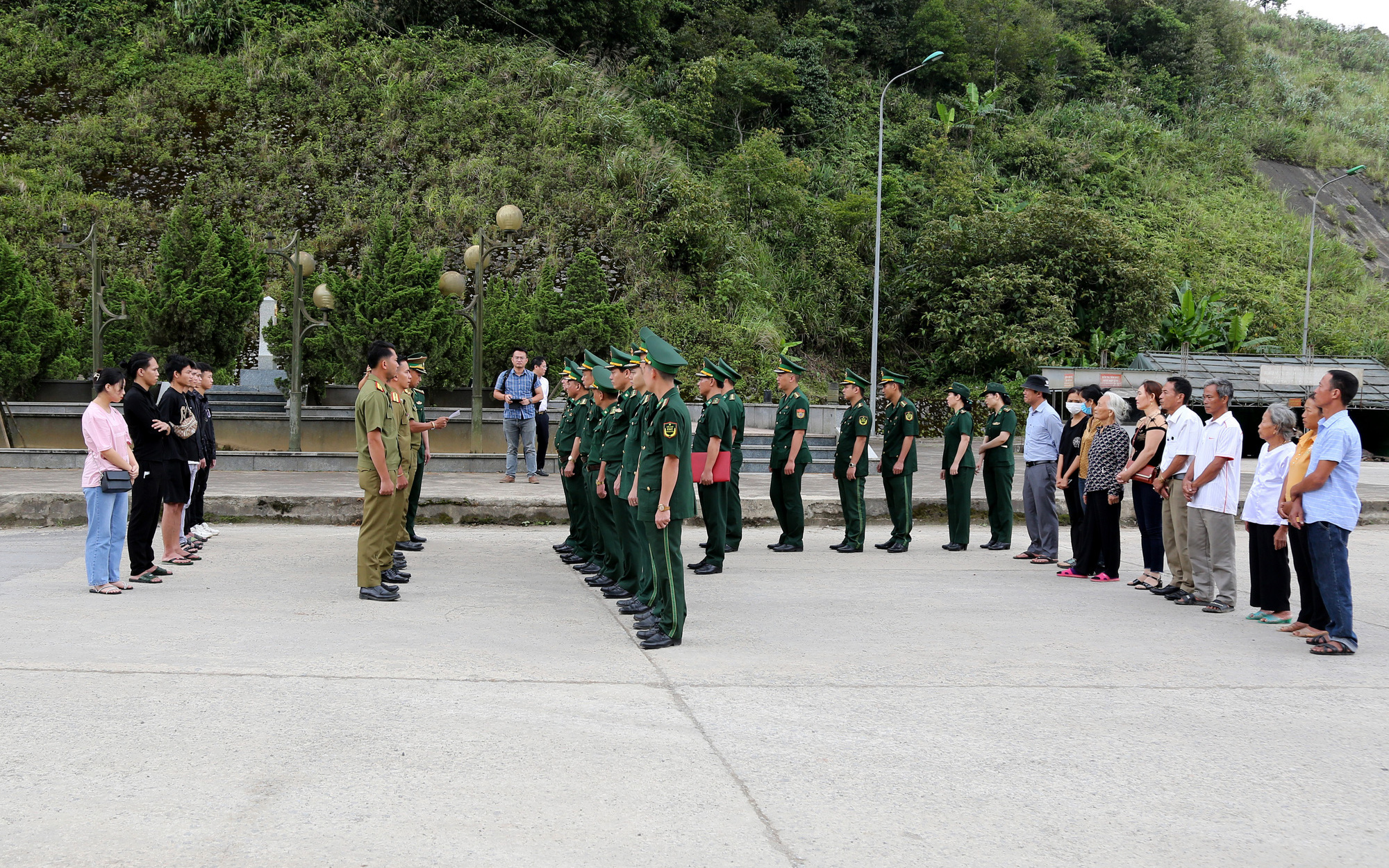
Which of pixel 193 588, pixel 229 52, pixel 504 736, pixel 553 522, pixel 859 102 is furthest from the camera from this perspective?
pixel 859 102

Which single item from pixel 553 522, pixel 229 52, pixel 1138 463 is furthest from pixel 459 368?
pixel 229 52

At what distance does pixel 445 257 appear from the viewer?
33.9 m

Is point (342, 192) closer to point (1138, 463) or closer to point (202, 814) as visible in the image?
point (1138, 463)

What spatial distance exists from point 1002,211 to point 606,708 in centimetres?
3464

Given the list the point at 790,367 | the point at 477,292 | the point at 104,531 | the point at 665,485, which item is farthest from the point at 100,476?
the point at 477,292

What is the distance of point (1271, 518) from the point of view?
24.7 ft

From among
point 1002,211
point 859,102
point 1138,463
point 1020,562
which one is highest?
point 859,102

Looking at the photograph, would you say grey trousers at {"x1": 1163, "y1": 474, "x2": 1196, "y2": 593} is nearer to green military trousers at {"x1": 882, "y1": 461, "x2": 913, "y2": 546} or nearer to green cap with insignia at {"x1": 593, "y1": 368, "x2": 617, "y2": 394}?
green military trousers at {"x1": 882, "y1": 461, "x2": 913, "y2": 546}

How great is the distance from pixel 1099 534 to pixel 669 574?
16.4 feet

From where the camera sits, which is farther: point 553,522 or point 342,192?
point 342,192

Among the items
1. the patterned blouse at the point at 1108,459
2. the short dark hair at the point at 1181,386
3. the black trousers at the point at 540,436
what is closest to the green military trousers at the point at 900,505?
the patterned blouse at the point at 1108,459

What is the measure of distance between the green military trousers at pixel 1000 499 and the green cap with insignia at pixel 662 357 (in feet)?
19.4

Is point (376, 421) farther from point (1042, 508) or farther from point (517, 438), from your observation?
point (517, 438)

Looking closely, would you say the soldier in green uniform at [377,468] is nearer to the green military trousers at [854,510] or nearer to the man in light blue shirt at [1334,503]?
the green military trousers at [854,510]
